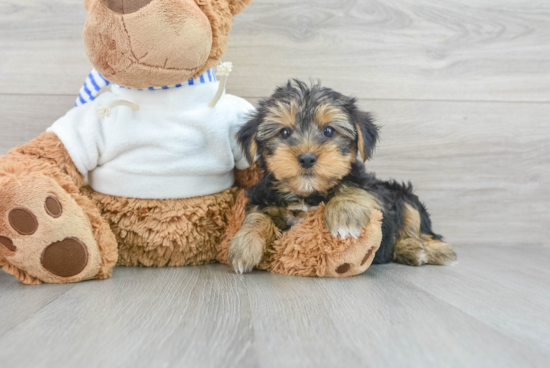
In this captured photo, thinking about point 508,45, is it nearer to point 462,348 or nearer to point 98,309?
point 462,348

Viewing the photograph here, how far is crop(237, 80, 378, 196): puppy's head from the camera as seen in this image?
1.64 m

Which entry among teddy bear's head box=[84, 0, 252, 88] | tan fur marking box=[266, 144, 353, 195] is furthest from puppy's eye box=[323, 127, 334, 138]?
teddy bear's head box=[84, 0, 252, 88]

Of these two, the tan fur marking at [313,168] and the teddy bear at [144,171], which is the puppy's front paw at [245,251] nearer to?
the teddy bear at [144,171]

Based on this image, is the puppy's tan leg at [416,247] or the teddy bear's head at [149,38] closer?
the teddy bear's head at [149,38]

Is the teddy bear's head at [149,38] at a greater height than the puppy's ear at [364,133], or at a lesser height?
greater

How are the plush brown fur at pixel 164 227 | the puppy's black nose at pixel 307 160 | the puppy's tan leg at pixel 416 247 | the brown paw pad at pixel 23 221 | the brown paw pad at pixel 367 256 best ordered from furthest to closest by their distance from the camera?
the puppy's tan leg at pixel 416 247 < the plush brown fur at pixel 164 227 < the brown paw pad at pixel 367 256 < the puppy's black nose at pixel 307 160 < the brown paw pad at pixel 23 221

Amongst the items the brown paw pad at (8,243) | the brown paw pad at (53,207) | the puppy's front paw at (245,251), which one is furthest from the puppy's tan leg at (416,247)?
the brown paw pad at (8,243)

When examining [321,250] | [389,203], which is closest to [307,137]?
[321,250]

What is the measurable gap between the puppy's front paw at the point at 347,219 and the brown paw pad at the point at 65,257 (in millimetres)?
900

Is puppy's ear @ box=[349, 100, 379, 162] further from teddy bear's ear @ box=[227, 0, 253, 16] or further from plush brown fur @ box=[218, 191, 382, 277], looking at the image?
teddy bear's ear @ box=[227, 0, 253, 16]

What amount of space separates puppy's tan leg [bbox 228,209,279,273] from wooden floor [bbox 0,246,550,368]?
62mm

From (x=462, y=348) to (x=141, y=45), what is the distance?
1.33 m

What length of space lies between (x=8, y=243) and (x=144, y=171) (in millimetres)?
545

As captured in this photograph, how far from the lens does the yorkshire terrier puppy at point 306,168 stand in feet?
5.39
